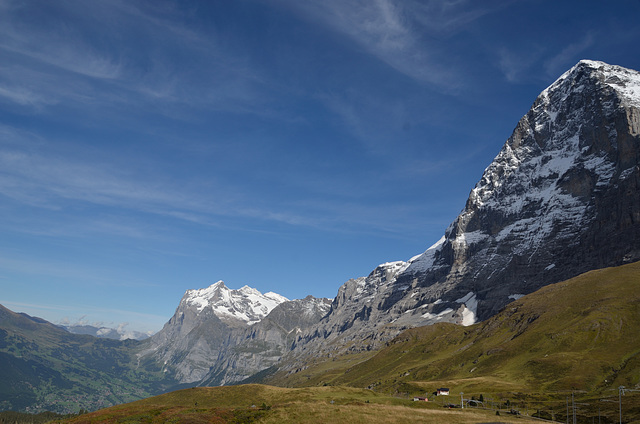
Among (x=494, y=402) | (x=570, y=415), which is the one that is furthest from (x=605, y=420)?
(x=494, y=402)

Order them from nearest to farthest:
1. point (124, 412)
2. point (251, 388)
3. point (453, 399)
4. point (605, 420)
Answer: point (124, 412)
point (605, 420)
point (251, 388)
point (453, 399)

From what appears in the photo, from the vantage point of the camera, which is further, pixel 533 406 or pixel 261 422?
pixel 533 406

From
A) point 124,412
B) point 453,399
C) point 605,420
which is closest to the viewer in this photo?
point 124,412

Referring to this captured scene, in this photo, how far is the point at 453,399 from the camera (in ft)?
626

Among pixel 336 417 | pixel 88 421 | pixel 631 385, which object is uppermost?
pixel 631 385

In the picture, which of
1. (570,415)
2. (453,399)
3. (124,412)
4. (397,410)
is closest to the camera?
(397,410)

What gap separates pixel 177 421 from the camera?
89.4 metres

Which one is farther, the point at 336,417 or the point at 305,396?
the point at 305,396

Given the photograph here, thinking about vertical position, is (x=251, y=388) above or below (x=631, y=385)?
below

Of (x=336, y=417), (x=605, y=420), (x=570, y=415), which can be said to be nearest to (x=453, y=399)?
(x=570, y=415)

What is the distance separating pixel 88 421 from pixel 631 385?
20432cm

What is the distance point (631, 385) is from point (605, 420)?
2472 inches

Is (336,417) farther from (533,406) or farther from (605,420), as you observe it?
(533,406)

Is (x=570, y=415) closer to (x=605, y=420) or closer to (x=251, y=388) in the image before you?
(x=605, y=420)
